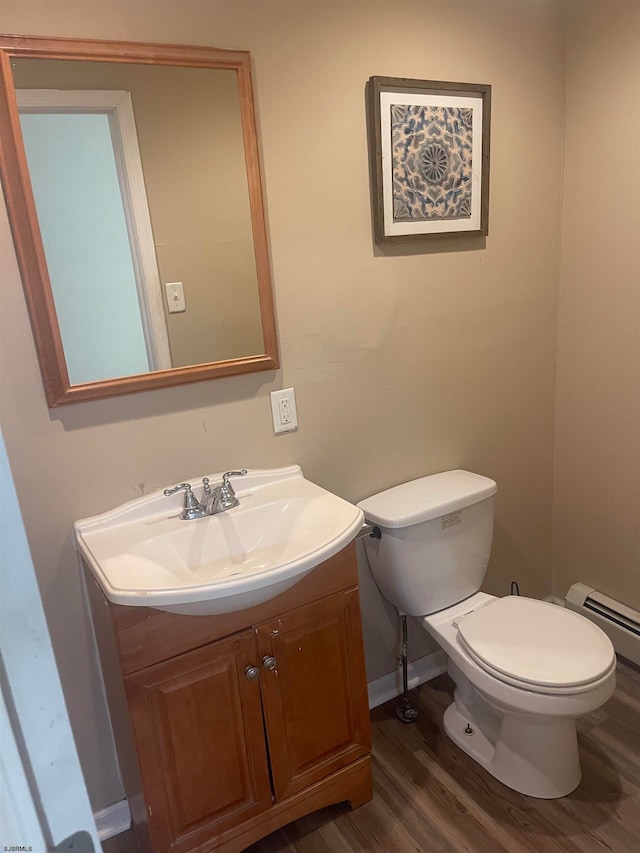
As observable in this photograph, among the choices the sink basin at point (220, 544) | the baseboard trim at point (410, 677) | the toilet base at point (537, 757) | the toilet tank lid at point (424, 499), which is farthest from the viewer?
the baseboard trim at point (410, 677)

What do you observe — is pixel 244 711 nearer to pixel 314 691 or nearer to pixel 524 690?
pixel 314 691

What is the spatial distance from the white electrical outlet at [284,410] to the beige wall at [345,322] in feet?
0.08

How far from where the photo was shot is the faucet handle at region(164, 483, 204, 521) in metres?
1.60

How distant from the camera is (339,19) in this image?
1662 mm

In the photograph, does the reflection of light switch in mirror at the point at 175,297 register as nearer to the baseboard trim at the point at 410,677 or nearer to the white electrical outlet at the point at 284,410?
the white electrical outlet at the point at 284,410

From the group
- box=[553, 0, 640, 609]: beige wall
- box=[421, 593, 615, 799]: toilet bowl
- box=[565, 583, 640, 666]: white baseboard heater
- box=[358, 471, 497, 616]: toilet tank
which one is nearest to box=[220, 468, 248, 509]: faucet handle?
box=[358, 471, 497, 616]: toilet tank

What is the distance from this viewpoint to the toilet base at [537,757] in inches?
68.4

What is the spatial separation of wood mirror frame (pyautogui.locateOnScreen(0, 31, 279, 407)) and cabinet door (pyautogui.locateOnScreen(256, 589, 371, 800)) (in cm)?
67

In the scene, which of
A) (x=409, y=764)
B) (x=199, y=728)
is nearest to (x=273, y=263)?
(x=199, y=728)

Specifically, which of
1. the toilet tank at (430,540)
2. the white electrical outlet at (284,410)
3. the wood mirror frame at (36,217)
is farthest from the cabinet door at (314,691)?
the wood mirror frame at (36,217)

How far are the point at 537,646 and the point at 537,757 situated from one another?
0.33 m

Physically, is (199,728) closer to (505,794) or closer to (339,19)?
(505,794)

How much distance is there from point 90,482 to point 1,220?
0.64 m

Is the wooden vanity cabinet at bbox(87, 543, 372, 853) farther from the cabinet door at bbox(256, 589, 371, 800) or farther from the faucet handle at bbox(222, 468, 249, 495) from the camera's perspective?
the faucet handle at bbox(222, 468, 249, 495)
